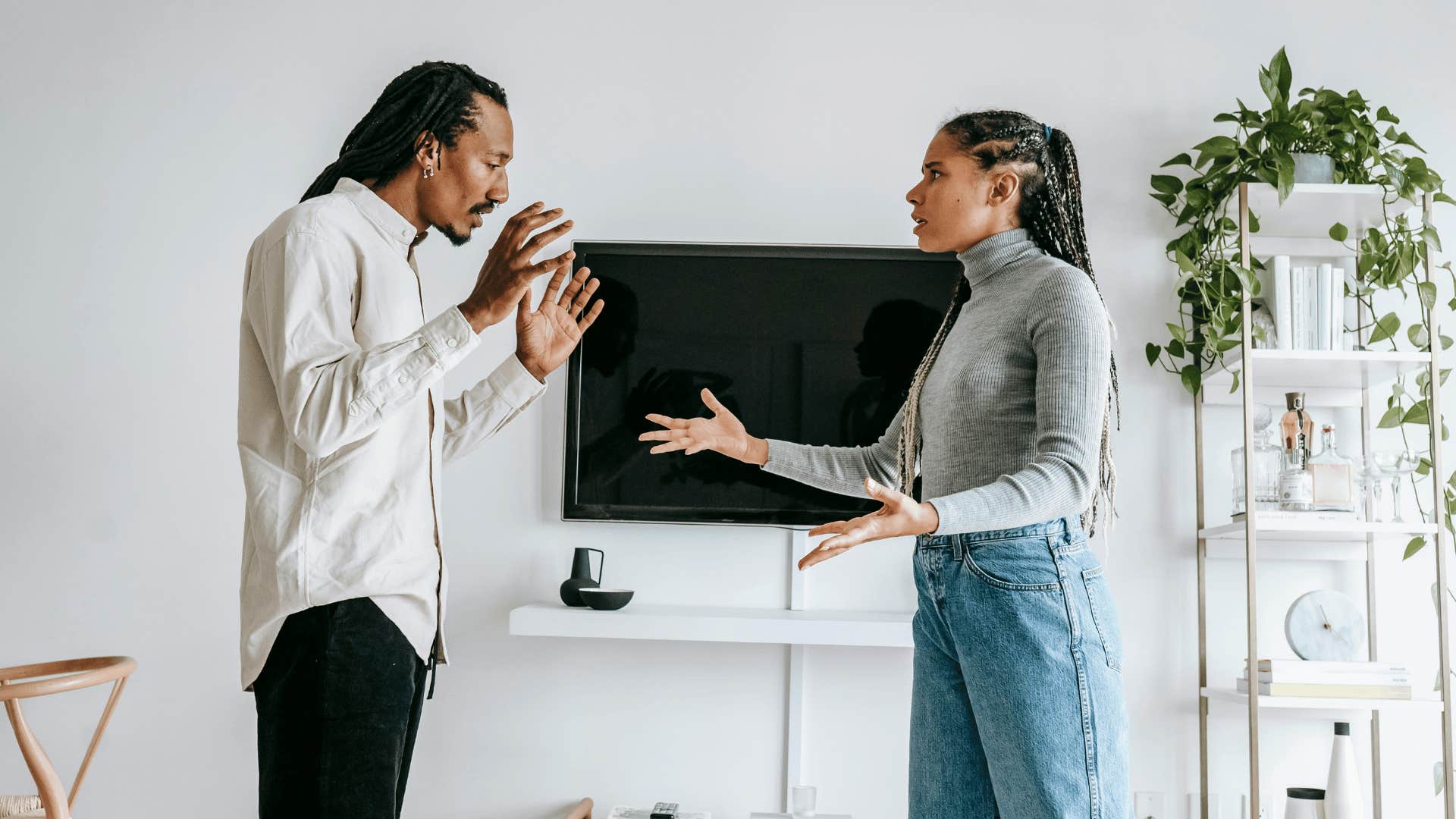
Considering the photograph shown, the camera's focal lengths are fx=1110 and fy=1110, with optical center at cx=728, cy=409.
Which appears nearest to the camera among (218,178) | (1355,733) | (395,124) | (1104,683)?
(1104,683)

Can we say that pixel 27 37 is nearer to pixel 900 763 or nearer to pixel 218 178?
pixel 218 178

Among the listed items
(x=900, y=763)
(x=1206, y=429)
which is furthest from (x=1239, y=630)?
(x=900, y=763)

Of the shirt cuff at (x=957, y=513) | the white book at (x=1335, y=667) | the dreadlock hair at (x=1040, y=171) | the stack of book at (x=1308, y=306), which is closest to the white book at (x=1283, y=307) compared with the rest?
the stack of book at (x=1308, y=306)

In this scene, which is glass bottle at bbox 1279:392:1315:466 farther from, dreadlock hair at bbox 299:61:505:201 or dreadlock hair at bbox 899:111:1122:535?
dreadlock hair at bbox 299:61:505:201

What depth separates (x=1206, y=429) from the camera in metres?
2.68

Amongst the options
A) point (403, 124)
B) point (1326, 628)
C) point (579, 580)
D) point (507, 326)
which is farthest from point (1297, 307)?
point (403, 124)

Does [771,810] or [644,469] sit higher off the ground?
[644,469]

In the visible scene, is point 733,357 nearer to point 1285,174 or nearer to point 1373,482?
point 1285,174

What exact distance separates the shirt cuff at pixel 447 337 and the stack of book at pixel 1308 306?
186 centimetres

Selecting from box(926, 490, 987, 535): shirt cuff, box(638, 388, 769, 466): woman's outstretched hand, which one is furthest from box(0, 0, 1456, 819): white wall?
box(926, 490, 987, 535): shirt cuff

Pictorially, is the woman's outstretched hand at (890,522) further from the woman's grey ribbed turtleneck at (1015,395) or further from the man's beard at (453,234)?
the man's beard at (453,234)

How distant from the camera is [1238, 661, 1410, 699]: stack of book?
2.31 metres

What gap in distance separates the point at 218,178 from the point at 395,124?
4.98ft

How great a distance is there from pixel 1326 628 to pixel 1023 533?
1455 mm
